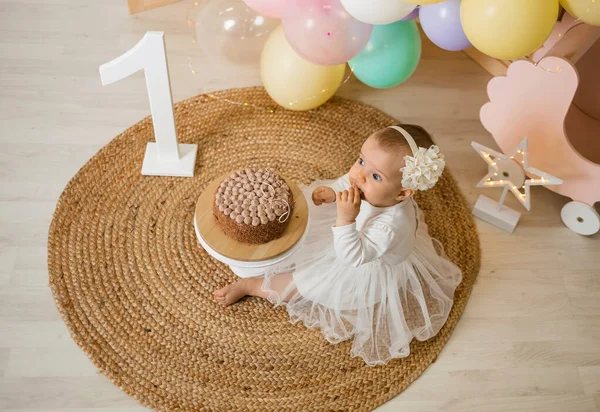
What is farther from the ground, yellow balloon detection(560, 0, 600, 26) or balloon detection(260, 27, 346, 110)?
yellow balloon detection(560, 0, 600, 26)

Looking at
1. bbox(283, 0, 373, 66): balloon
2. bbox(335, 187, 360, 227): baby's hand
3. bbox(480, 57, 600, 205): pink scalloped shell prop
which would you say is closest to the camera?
bbox(335, 187, 360, 227): baby's hand

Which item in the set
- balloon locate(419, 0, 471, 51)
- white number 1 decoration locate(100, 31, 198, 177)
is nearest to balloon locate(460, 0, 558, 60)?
balloon locate(419, 0, 471, 51)

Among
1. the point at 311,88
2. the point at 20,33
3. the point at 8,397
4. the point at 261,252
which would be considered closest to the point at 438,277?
the point at 261,252

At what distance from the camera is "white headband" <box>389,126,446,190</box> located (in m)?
1.17

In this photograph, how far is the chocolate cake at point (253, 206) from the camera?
4.36 ft

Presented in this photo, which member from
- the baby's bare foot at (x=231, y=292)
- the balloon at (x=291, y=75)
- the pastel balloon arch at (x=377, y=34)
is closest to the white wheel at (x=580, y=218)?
the pastel balloon arch at (x=377, y=34)

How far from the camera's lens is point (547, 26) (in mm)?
1202

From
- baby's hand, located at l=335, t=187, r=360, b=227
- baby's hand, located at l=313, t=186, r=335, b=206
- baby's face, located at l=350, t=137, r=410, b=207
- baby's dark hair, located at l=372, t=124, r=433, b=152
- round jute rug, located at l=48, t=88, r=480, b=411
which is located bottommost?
round jute rug, located at l=48, t=88, r=480, b=411

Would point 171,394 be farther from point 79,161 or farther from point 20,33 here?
point 20,33

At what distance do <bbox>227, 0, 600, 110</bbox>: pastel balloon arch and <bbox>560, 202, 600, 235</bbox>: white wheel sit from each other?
Answer: 1.76 feet

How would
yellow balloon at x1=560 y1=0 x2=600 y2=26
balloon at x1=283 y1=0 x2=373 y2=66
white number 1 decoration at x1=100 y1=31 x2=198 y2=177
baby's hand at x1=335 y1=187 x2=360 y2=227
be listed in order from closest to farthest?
1. yellow balloon at x1=560 y1=0 x2=600 y2=26
2. baby's hand at x1=335 y1=187 x2=360 y2=227
3. balloon at x1=283 y1=0 x2=373 y2=66
4. white number 1 decoration at x1=100 y1=31 x2=198 y2=177

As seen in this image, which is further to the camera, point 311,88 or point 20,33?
point 20,33

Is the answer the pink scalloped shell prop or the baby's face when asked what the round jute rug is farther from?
the baby's face

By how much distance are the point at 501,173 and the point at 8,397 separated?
1.34 metres
